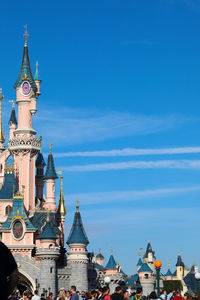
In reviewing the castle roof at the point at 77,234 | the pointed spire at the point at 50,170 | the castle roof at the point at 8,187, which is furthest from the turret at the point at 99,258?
the castle roof at the point at 8,187

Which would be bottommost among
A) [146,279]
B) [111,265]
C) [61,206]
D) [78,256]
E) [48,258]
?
[48,258]

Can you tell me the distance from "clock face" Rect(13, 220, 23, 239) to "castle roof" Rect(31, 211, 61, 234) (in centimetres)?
177

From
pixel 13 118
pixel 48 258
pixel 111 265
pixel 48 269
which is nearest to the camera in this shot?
pixel 48 269

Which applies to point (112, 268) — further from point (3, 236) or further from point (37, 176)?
point (3, 236)

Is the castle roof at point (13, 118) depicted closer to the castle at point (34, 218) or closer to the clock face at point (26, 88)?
the castle at point (34, 218)

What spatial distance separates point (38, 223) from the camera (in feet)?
158

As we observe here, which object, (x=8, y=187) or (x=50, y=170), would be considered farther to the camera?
(x=50, y=170)

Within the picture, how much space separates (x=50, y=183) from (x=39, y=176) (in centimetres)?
313

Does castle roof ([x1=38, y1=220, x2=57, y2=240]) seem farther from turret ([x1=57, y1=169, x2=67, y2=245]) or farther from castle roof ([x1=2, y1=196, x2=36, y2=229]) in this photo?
turret ([x1=57, y1=169, x2=67, y2=245])

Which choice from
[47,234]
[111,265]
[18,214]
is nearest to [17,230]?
[18,214]

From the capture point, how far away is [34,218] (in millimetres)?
48750

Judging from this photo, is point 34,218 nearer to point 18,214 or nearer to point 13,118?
point 18,214

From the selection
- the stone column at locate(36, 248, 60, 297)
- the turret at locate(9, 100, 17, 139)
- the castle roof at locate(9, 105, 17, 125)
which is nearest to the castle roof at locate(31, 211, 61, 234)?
the stone column at locate(36, 248, 60, 297)

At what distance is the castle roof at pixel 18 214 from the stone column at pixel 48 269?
2.79m
